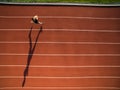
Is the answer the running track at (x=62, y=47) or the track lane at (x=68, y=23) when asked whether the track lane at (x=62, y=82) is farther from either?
the track lane at (x=68, y=23)

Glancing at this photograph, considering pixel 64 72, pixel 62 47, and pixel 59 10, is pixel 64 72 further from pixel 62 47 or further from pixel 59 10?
pixel 59 10

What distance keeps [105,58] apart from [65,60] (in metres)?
0.68

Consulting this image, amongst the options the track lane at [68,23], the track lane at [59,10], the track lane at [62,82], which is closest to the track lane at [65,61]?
the track lane at [62,82]

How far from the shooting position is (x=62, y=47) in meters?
4.73

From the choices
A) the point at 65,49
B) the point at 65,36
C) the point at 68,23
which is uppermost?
the point at 68,23

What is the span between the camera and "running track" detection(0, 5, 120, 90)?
468 centimetres

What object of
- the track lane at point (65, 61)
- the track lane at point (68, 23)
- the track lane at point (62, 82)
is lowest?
the track lane at point (62, 82)

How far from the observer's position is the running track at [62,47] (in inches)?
184

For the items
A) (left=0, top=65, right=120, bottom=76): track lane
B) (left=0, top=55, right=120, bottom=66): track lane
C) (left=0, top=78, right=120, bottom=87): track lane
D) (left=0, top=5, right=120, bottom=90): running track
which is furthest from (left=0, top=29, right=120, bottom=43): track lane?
(left=0, top=78, right=120, bottom=87): track lane

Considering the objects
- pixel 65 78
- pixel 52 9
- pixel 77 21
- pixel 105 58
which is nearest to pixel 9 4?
pixel 52 9

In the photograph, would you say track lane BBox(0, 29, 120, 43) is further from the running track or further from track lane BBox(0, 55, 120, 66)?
track lane BBox(0, 55, 120, 66)

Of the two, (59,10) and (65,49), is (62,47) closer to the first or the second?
(65,49)

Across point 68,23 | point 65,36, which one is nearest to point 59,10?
point 68,23

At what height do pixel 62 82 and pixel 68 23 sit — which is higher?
pixel 68 23
